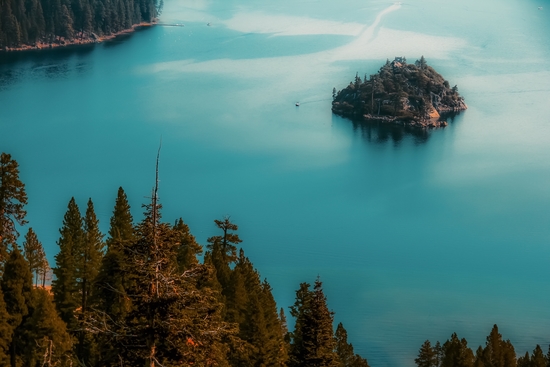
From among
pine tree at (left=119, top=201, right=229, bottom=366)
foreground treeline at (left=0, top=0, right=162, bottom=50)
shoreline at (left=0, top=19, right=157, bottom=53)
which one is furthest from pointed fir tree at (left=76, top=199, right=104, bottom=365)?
foreground treeline at (left=0, top=0, right=162, bottom=50)

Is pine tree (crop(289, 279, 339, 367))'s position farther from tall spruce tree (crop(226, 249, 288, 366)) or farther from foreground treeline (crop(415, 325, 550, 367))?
foreground treeline (crop(415, 325, 550, 367))

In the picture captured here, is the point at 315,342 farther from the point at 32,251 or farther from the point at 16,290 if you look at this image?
the point at 32,251

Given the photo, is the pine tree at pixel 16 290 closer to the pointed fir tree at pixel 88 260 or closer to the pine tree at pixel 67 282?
the pine tree at pixel 67 282

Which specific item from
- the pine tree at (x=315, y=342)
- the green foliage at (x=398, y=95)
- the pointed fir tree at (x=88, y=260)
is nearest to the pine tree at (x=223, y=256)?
the pointed fir tree at (x=88, y=260)

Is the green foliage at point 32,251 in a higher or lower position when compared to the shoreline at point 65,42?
lower

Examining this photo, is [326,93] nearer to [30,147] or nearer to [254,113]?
[254,113]

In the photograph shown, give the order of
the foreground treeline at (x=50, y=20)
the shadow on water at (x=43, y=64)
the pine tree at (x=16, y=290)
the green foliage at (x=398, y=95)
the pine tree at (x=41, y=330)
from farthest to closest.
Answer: the foreground treeline at (x=50, y=20) < the shadow on water at (x=43, y=64) < the green foliage at (x=398, y=95) < the pine tree at (x=16, y=290) < the pine tree at (x=41, y=330)

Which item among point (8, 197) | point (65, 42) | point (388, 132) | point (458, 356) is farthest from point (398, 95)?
point (8, 197)
